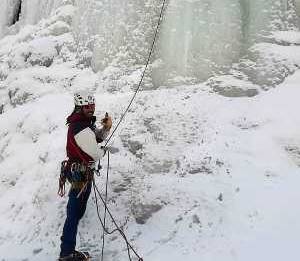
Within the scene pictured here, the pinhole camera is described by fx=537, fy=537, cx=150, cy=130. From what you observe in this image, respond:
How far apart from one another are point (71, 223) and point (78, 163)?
0.96 meters

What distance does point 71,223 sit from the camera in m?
8.57

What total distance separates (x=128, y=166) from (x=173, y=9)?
14.8ft

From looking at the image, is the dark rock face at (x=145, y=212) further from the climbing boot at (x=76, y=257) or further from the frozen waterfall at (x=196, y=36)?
the frozen waterfall at (x=196, y=36)

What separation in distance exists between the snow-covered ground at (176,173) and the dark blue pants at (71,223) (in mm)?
682

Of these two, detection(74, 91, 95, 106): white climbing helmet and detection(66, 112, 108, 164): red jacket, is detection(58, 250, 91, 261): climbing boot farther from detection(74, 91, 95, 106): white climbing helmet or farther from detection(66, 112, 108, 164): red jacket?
detection(74, 91, 95, 106): white climbing helmet

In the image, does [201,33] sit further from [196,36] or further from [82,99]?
[82,99]

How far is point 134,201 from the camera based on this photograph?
9.59 metres

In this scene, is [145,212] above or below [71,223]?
below

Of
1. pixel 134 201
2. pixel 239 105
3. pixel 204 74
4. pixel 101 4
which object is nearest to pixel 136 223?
pixel 134 201

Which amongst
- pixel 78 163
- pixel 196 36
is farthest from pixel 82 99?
pixel 196 36

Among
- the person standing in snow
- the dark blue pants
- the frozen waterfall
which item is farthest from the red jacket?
the frozen waterfall

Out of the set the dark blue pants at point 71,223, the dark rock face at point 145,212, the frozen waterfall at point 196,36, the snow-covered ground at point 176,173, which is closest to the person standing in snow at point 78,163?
the dark blue pants at point 71,223

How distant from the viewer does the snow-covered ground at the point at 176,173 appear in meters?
8.45

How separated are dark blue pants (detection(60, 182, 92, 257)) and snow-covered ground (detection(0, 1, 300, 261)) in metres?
0.68
